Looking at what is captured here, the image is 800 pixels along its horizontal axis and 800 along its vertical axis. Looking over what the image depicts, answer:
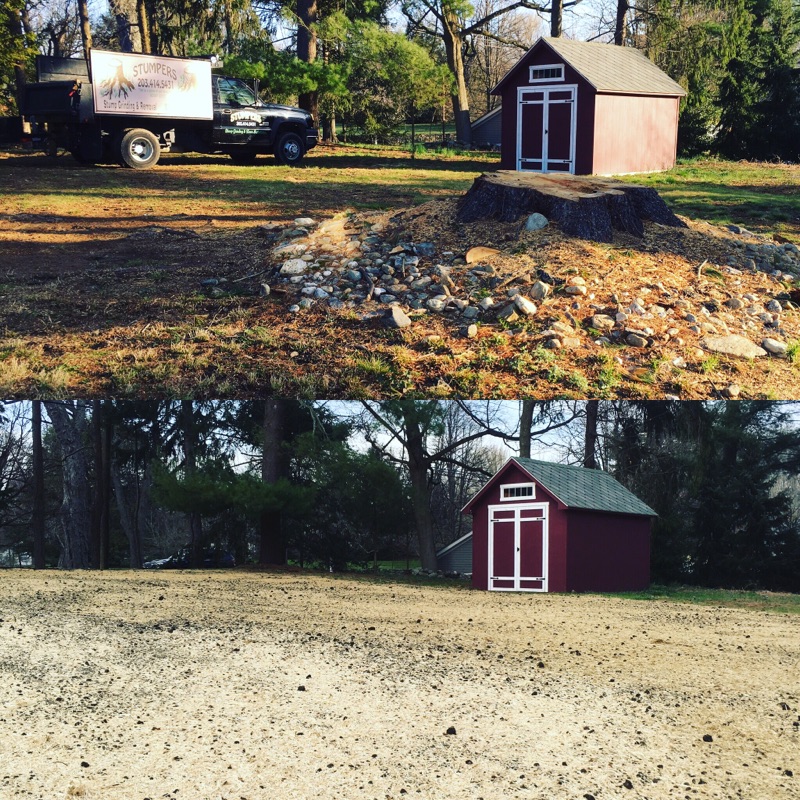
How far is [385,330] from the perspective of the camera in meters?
8.45

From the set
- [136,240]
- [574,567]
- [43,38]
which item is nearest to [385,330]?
[136,240]

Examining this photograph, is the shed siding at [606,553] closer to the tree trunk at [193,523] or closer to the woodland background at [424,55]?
the tree trunk at [193,523]

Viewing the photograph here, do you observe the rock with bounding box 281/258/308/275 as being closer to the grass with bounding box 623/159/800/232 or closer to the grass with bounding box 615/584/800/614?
the grass with bounding box 615/584/800/614

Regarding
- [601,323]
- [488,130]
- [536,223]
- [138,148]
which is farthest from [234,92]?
[488,130]

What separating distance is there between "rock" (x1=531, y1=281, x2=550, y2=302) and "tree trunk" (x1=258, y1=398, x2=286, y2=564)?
3.50 metres

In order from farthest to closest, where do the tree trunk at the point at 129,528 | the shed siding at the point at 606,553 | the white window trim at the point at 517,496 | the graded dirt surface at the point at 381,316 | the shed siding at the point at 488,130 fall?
1. the shed siding at the point at 488,130
2. the white window trim at the point at 517,496
3. the shed siding at the point at 606,553
4. the tree trunk at the point at 129,528
5. the graded dirt surface at the point at 381,316

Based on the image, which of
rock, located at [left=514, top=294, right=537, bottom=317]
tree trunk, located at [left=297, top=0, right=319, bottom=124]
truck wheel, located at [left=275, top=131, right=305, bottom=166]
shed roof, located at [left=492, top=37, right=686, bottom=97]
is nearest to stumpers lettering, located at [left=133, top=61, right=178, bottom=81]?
truck wheel, located at [left=275, top=131, right=305, bottom=166]

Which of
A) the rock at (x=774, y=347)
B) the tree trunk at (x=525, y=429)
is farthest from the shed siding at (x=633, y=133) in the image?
the rock at (x=774, y=347)

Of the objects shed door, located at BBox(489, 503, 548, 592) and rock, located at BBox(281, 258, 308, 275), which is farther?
shed door, located at BBox(489, 503, 548, 592)

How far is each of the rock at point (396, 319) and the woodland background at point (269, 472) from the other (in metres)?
1.33

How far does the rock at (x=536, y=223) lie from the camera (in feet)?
34.3

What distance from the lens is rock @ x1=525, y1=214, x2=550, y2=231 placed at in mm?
10469

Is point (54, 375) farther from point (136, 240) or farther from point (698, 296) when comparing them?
point (698, 296)

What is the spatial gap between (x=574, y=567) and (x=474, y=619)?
237 inches
